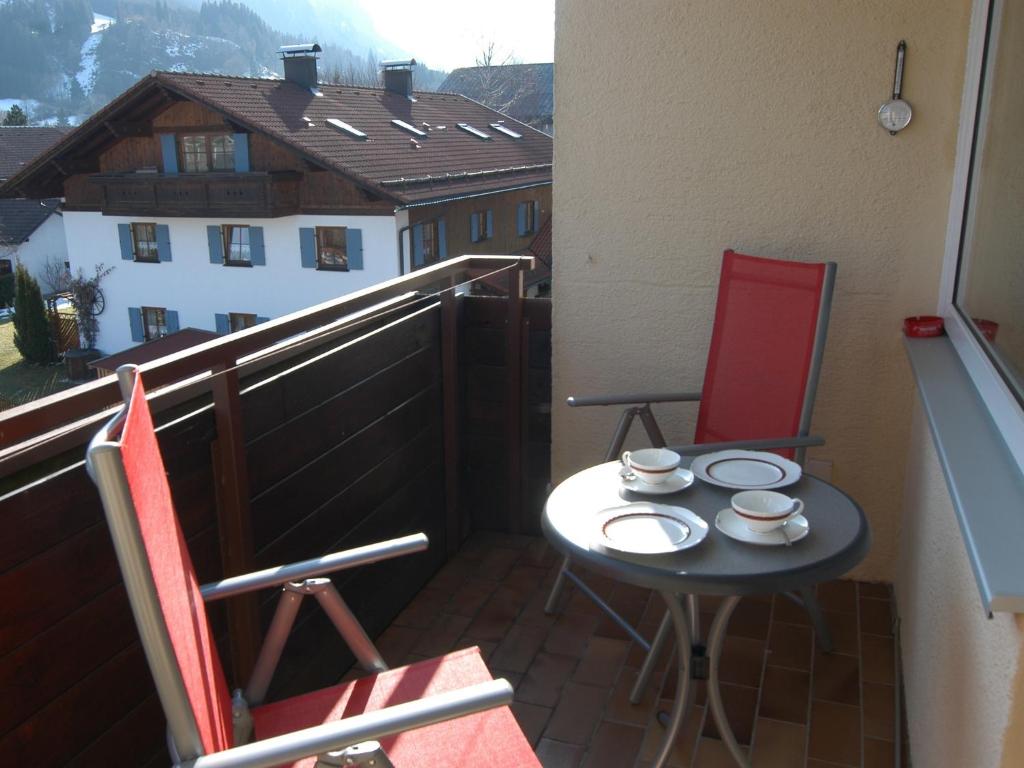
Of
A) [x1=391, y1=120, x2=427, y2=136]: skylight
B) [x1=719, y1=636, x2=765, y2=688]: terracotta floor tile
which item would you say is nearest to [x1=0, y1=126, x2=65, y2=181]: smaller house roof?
[x1=391, y1=120, x2=427, y2=136]: skylight

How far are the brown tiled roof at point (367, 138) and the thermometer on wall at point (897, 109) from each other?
13745 mm

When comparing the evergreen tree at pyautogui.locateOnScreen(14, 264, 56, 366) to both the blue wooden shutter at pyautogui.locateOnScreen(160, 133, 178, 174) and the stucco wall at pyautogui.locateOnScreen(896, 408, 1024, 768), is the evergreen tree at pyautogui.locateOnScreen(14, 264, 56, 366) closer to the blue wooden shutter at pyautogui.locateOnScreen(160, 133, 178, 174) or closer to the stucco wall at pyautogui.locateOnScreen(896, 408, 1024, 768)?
the blue wooden shutter at pyautogui.locateOnScreen(160, 133, 178, 174)

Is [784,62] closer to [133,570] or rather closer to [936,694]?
[936,694]

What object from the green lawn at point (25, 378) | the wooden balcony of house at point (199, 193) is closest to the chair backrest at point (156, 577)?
the wooden balcony of house at point (199, 193)

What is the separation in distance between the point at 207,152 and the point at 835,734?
17.8m

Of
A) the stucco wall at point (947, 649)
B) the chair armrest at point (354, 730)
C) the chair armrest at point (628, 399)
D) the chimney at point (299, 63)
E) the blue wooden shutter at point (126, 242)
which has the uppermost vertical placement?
the chimney at point (299, 63)

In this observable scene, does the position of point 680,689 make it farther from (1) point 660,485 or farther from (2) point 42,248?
(2) point 42,248

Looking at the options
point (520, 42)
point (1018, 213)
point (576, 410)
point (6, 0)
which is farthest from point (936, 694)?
point (6, 0)

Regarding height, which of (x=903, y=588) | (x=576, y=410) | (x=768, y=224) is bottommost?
(x=903, y=588)

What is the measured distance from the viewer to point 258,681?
1.68 meters

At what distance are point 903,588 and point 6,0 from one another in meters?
91.2

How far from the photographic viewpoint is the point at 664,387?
3.17 metres

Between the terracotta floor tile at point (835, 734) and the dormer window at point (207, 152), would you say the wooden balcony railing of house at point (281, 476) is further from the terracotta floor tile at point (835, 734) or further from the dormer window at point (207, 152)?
the dormer window at point (207, 152)

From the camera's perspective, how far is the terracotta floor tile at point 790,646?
2555 millimetres
